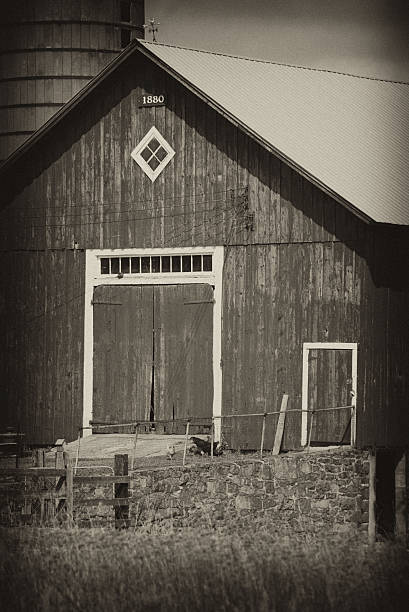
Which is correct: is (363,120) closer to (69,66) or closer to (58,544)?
(69,66)

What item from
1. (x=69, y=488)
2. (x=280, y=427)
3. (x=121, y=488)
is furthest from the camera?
(x=280, y=427)

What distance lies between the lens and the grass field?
24.3ft

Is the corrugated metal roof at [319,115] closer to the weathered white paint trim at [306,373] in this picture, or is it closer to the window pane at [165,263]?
the weathered white paint trim at [306,373]

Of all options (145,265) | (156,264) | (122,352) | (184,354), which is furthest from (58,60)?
(184,354)

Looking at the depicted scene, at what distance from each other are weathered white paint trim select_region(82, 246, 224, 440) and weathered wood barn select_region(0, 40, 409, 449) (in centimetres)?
2

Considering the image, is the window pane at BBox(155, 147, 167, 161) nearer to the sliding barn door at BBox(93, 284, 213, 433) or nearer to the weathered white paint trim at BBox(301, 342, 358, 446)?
the sliding barn door at BBox(93, 284, 213, 433)

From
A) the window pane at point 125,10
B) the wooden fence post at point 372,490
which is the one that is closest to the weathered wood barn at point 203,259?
the wooden fence post at point 372,490

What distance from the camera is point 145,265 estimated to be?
2108 cm

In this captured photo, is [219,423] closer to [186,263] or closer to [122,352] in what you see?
[122,352]

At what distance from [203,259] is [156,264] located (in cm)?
81

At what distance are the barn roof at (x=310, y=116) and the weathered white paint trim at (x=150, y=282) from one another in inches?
82.3

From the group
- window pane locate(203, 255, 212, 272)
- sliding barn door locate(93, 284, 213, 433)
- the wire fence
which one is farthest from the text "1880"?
the wire fence

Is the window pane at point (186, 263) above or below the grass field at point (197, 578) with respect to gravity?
above

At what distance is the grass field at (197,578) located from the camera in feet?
24.3
